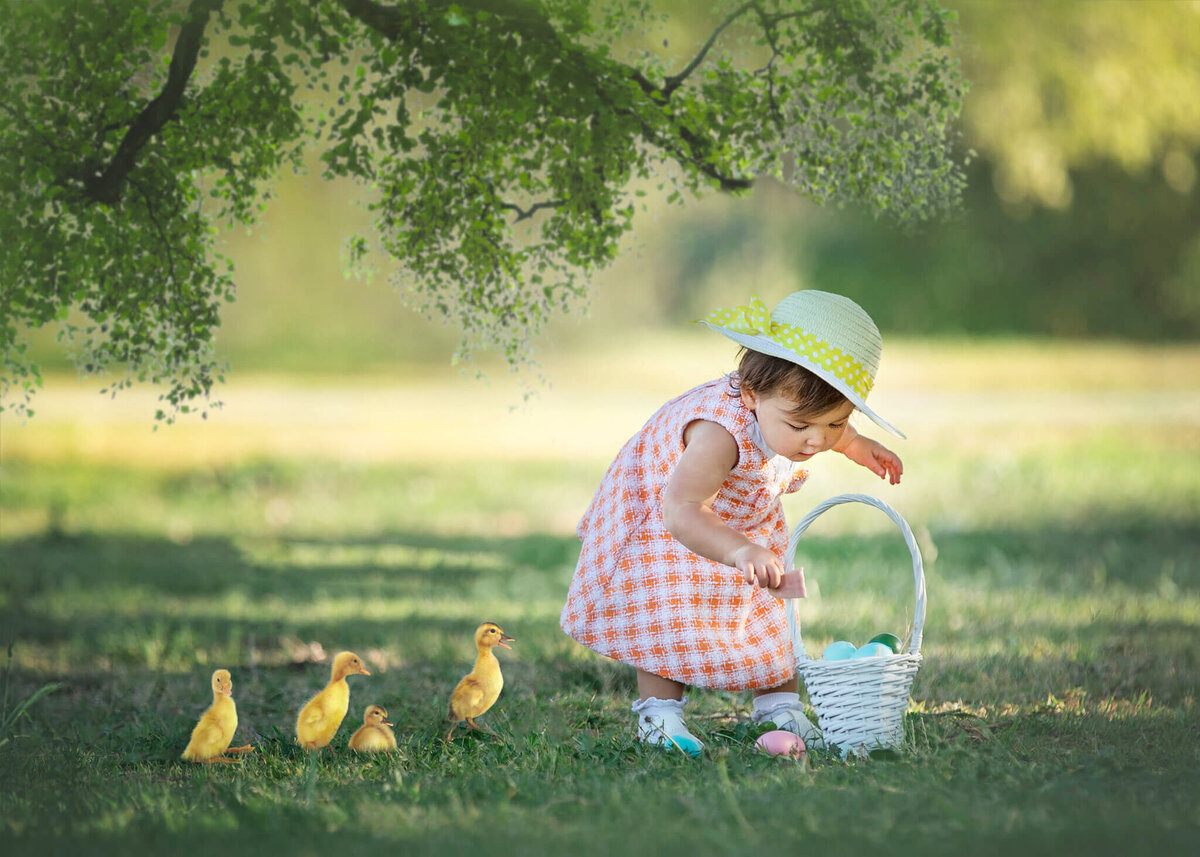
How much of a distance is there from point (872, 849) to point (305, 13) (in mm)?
3114

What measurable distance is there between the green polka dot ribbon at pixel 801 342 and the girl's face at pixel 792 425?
0.11m

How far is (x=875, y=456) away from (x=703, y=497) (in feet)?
2.39

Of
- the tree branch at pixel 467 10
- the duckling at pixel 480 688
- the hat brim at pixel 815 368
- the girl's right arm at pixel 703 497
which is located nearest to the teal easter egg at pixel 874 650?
the girl's right arm at pixel 703 497

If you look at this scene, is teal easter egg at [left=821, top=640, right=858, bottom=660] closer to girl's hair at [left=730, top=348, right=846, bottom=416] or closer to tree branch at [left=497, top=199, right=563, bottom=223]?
girl's hair at [left=730, top=348, right=846, bottom=416]

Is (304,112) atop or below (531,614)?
atop

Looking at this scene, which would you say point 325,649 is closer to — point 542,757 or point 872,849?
point 542,757

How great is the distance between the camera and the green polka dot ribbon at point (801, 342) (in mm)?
3404

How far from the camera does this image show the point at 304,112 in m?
4.60

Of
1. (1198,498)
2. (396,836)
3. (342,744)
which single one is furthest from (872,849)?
(1198,498)

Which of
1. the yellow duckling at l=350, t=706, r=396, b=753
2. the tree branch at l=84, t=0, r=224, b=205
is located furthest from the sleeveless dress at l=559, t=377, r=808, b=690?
the tree branch at l=84, t=0, r=224, b=205

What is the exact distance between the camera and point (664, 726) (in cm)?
361

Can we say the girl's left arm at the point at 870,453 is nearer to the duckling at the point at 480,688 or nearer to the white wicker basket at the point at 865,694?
the white wicker basket at the point at 865,694

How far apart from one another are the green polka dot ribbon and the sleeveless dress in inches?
7.8

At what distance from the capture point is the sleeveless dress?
11.9 feet
